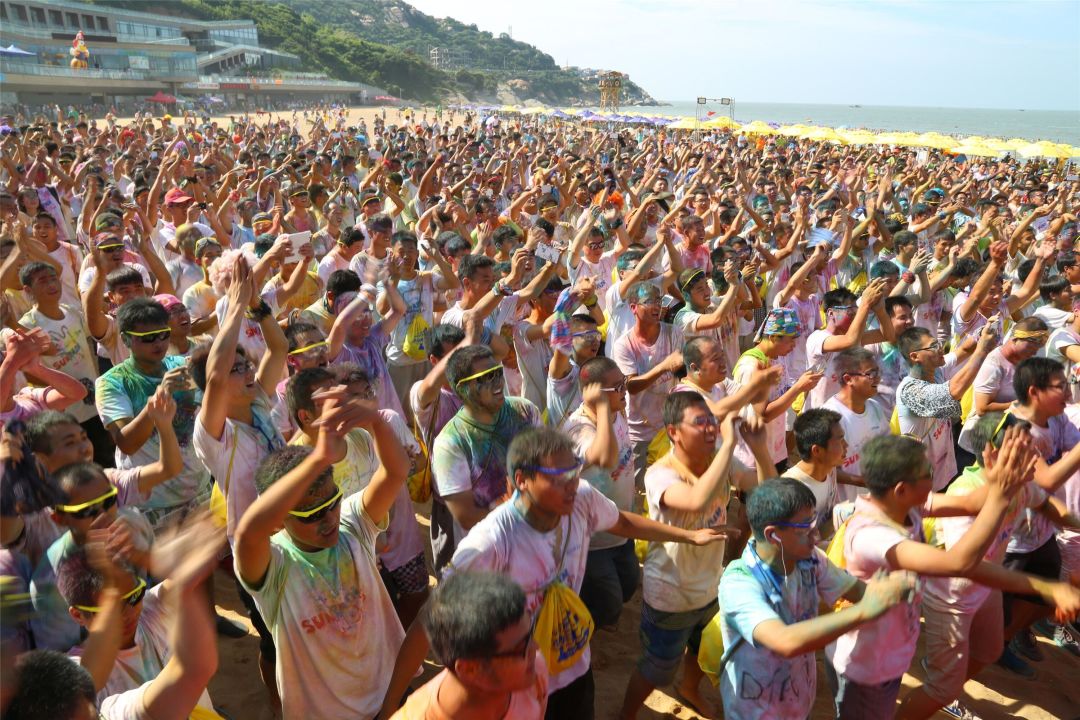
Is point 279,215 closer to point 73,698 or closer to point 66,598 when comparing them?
point 66,598

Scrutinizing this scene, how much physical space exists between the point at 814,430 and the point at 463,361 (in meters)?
1.75

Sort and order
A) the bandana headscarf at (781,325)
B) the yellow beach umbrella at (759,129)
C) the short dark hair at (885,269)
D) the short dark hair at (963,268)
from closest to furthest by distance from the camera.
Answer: the bandana headscarf at (781,325), the short dark hair at (885,269), the short dark hair at (963,268), the yellow beach umbrella at (759,129)

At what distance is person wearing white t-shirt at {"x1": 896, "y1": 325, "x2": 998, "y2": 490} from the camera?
455cm

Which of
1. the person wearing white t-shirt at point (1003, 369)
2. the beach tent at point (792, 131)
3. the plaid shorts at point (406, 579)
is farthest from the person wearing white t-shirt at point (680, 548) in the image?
the beach tent at point (792, 131)

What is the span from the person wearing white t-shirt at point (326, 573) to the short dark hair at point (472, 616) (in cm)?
65

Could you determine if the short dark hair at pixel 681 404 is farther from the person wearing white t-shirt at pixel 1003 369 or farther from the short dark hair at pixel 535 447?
the person wearing white t-shirt at pixel 1003 369

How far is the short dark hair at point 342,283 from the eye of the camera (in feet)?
18.0

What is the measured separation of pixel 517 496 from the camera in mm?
2943

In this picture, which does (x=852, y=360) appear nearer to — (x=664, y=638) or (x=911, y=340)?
(x=911, y=340)

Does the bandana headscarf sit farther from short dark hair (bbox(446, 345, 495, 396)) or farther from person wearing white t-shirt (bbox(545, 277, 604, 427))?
short dark hair (bbox(446, 345, 495, 396))

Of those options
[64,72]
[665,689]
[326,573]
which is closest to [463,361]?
[326,573]

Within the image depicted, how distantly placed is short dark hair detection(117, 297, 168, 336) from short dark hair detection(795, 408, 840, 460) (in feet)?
11.3

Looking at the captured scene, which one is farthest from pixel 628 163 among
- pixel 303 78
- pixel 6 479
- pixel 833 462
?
pixel 303 78

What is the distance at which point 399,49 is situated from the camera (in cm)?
10081
